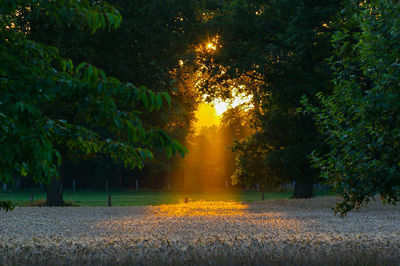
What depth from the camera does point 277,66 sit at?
32312mm

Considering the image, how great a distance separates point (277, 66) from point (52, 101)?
27.0 m

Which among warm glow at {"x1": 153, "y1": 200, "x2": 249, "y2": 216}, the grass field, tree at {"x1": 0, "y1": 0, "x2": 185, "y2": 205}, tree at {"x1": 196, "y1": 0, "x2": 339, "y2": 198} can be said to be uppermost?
tree at {"x1": 196, "y1": 0, "x2": 339, "y2": 198}

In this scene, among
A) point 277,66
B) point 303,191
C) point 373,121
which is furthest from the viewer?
point 303,191

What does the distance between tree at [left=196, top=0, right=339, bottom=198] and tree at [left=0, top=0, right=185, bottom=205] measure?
23997 millimetres

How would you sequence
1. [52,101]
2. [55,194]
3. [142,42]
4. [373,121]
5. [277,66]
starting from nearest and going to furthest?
[52,101], [373,121], [142,42], [277,66], [55,194]

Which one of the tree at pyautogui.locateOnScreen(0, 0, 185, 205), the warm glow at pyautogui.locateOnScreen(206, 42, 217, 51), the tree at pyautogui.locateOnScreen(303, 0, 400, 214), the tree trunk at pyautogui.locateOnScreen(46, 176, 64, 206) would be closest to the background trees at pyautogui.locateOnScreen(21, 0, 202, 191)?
the warm glow at pyautogui.locateOnScreen(206, 42, 217, 51)

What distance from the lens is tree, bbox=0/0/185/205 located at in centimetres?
561

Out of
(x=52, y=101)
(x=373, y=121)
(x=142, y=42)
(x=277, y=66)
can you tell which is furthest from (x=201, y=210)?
(x=52, y=101)

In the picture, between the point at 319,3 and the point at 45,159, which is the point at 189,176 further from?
the point at 45,159

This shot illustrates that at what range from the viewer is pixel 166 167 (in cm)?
7344

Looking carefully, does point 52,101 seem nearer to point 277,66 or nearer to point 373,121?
point 373,121

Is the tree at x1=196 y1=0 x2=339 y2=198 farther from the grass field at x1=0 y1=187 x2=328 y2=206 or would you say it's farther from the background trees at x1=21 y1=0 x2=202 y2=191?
the grass field at x1=0 y1=187 x2=328 y2=206

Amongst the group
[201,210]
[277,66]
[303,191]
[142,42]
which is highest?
[142,42]

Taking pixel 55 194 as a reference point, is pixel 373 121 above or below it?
above
